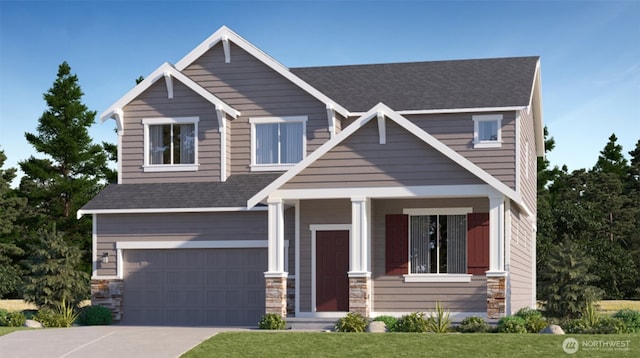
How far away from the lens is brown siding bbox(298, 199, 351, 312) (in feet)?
84.1

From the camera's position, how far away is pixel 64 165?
156 ft

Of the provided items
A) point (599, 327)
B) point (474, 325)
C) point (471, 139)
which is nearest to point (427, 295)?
point (474, 325)

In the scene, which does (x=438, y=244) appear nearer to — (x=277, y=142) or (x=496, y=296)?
(x=496, y=296)

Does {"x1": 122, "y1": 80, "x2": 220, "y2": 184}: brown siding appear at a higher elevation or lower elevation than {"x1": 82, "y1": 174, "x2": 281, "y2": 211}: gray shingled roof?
higher

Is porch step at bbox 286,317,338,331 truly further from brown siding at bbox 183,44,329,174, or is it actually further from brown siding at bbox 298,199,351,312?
brown siding at bbox 183,44,329,174

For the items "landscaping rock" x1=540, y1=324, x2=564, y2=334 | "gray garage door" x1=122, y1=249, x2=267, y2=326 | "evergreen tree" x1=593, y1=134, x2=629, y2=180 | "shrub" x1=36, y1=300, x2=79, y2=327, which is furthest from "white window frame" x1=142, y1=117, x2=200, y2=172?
"evergreen tree" x1=593, y1=134, x2=629, y2=180

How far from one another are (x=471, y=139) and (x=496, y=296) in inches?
236

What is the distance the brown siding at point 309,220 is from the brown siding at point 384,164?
1.85 meters

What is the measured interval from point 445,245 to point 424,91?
6059mm

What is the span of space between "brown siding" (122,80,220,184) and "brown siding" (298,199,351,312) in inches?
156

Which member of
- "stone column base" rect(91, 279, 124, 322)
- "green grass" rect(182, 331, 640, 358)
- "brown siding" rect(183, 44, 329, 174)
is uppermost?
"brown siding" rect(183, 44, 329, 174)

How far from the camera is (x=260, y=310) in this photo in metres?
27.2

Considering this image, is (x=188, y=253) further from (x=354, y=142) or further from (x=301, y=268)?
(x=354, y=142)

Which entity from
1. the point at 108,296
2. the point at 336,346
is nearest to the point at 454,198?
the point at 336,346
